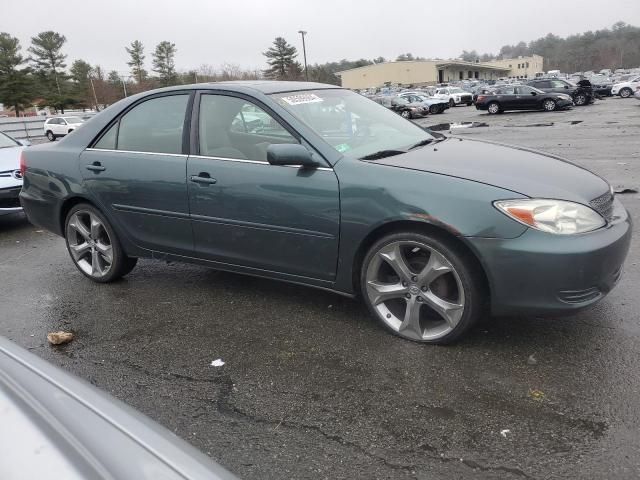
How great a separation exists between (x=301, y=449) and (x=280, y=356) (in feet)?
2.97

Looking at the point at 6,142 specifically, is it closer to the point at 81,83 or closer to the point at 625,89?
the point at 625,89

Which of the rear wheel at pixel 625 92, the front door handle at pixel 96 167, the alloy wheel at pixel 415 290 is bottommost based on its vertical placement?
the rear wheel at pixel 625 92

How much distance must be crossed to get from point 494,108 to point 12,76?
182 feet

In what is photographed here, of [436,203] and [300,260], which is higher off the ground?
[436,203]

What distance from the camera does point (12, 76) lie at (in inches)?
2408

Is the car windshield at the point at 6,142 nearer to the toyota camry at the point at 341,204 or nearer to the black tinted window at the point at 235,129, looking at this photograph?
the toyota camry at the point at 341,204

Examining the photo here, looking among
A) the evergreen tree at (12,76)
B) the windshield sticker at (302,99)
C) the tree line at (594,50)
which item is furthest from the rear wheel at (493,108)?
the tree line at (594,50)

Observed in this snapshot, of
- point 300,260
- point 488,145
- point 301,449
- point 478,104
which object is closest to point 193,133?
point 300,260

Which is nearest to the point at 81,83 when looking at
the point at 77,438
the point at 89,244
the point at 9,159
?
the point at 9,159

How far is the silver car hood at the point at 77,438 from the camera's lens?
1.23 meters

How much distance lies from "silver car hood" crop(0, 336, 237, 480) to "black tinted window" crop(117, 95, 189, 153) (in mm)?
2667

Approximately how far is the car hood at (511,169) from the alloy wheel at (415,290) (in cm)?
51

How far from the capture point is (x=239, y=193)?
3.63 m

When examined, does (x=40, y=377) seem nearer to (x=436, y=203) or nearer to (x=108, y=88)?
(x=436, y=203)
